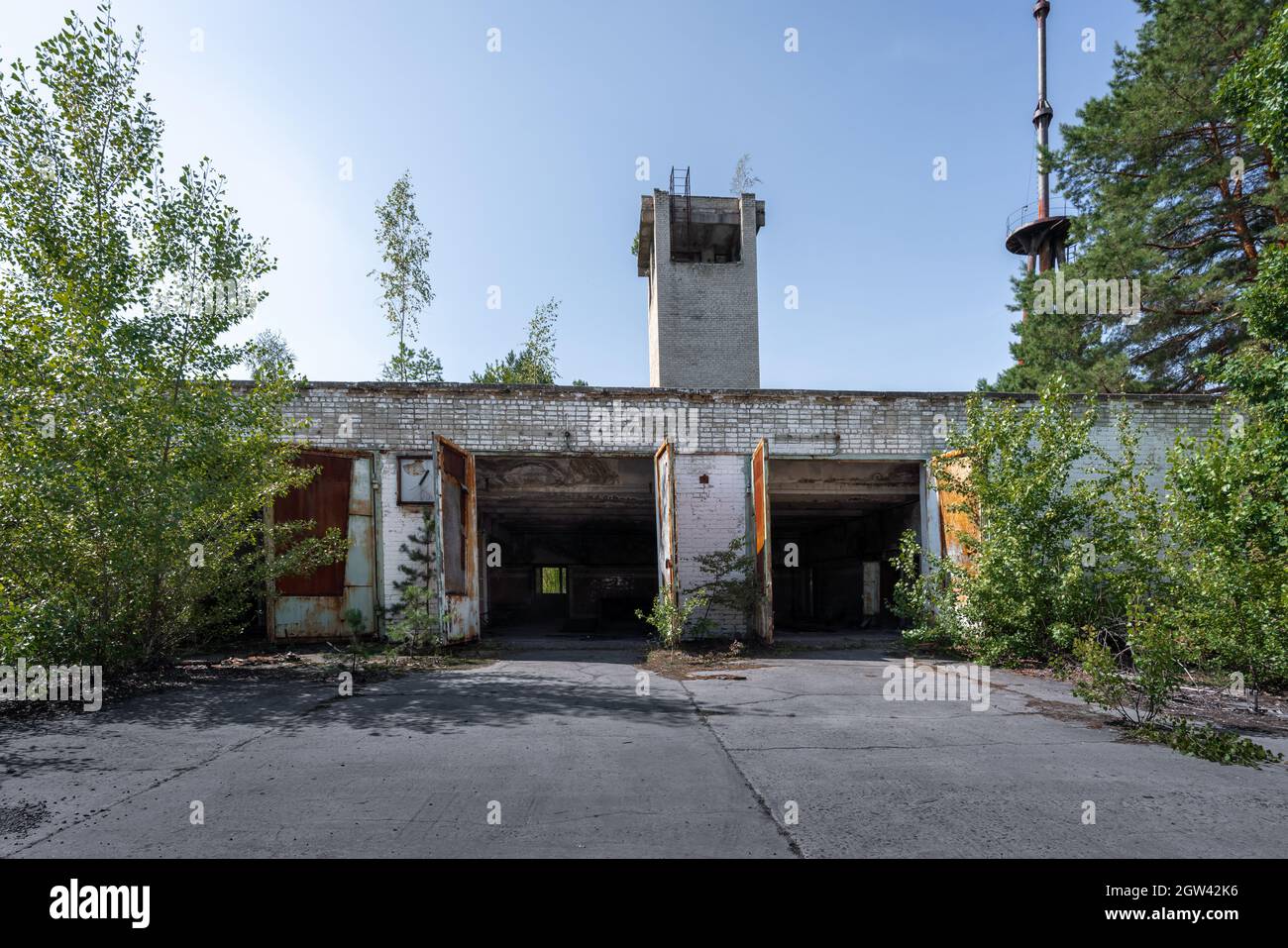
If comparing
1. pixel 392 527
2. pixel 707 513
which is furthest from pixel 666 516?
pixel 392 527

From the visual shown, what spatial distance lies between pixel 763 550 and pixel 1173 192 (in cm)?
1431

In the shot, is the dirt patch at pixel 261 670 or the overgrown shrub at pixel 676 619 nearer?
the dirt patch at pixel 261 670

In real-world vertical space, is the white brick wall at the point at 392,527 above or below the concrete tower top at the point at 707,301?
below

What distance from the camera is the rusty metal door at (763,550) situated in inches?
410

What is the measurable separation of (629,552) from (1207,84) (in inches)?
712

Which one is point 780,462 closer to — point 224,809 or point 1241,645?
point 1241,645

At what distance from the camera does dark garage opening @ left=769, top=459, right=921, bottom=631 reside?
1252cm

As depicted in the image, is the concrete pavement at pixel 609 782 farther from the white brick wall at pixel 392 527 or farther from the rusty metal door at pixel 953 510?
the white brick wall at pixel 392 527

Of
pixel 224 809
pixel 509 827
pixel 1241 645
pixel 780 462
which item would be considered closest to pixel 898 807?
pixel 509 827

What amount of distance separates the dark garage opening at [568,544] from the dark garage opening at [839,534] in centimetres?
324

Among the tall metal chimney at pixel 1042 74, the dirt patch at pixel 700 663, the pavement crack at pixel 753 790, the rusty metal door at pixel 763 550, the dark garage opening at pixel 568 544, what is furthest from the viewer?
the tall metal chimney at pixel 1042 74

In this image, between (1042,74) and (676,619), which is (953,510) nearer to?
(676,619)

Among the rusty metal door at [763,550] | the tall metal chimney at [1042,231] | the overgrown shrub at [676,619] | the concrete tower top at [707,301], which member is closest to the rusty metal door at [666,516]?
the overgrown shrub at [676,619]

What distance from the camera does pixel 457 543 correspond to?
10414mm
